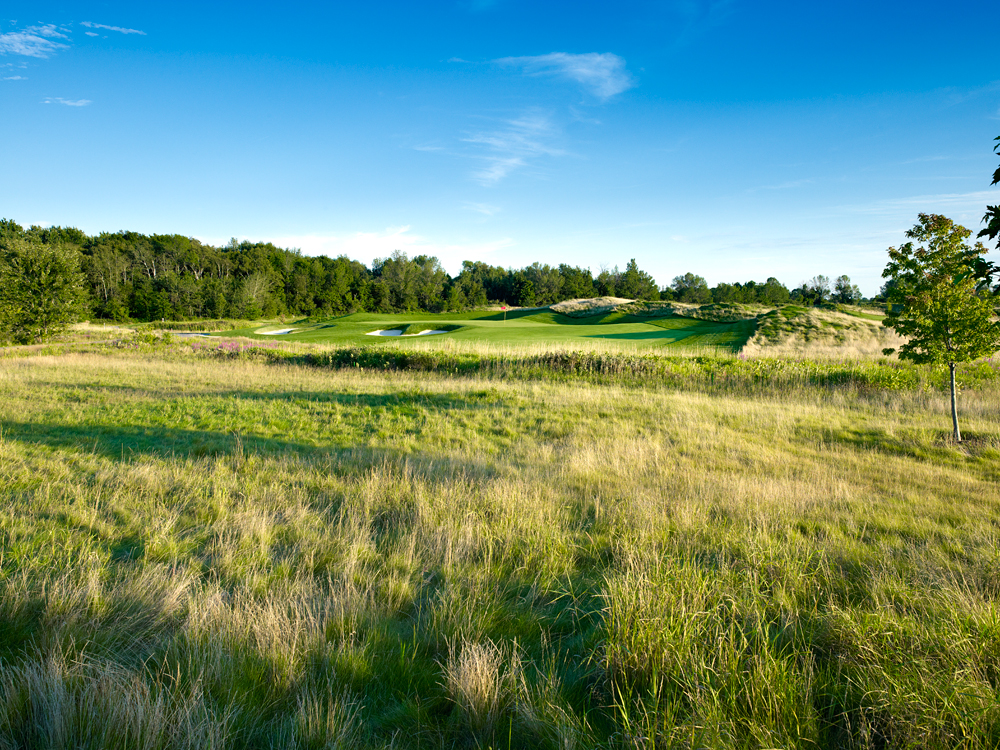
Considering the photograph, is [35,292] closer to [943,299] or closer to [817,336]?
[943,299]

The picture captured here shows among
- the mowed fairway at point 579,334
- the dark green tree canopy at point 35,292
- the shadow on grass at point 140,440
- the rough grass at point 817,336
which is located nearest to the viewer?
the shadow on grass at point 140,440

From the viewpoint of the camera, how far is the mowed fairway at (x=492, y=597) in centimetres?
209

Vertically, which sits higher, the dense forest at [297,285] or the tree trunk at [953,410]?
the dense forest at [297,285]

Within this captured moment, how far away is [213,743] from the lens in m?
1.89

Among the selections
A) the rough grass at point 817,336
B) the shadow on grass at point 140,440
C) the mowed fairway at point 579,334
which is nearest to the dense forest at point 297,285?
the mowed fairway at point 579,334

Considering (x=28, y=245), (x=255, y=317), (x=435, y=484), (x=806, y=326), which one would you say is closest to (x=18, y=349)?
(x=28, y=245)

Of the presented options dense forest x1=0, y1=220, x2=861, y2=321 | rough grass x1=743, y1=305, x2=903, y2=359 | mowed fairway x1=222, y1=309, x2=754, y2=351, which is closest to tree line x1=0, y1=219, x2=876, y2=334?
dense forest x1=0, y1=220, x2=861, y2=321

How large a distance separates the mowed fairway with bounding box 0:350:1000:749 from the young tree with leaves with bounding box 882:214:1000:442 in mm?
2916

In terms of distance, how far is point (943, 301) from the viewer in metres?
8.91

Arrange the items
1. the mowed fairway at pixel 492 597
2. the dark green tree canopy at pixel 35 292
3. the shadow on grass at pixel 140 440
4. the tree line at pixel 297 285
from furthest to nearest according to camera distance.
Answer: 1. the tree line at pixel 297 285
2. the dark green tree canopy at pixel 35 292
3. the shadow on grass at pixel 140 440
4. the mowed fairway at pixel 492 597

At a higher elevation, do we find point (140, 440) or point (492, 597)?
point (140, 440)

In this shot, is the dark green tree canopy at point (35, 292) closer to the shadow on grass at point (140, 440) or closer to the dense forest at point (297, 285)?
the shadow on grass at point (140, 440)

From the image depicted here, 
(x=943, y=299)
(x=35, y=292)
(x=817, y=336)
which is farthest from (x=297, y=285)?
(x=943, y=299)

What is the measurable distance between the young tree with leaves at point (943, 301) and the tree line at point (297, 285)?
2850 inches
